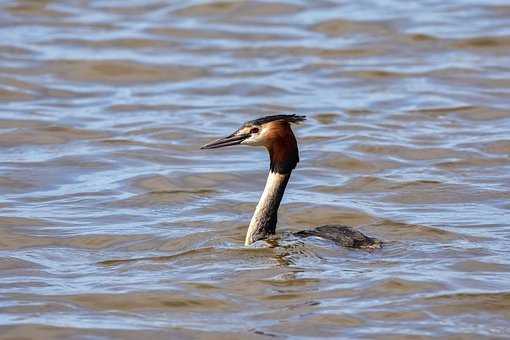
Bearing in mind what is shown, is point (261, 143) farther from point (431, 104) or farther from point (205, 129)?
point (431, 104)

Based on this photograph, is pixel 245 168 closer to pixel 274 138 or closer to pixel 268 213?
pixel 268 213

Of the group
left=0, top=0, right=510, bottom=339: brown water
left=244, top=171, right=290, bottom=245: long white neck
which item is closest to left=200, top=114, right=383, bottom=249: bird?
left=244, top=171, right=290, bottom=245: long white neck

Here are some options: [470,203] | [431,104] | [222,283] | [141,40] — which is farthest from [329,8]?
[222,283]

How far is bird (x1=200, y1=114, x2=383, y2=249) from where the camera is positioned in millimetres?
9066

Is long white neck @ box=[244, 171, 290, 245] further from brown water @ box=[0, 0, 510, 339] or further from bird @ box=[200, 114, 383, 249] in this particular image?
brown water @ box=[0, 0, 510, 339]

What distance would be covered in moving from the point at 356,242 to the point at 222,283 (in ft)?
3.83

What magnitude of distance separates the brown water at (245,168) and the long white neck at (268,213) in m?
0.17

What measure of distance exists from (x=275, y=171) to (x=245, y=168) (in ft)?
8.95

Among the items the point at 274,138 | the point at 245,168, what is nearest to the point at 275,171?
the point at 274,138

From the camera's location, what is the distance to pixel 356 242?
900 cm

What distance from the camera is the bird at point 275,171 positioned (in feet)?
29.7

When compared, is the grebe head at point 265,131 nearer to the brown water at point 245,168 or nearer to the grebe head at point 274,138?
the grebe head at point 274,138

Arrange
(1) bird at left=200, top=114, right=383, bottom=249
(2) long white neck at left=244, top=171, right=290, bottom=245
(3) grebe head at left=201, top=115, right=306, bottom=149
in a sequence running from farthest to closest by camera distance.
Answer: (2) long white neck at left=244, top=171, right=290, bottom=245
(3) grebe head at left=201, top=115, right=306, bottom=149
(1) bird at left=200, top=114, right=383, bottom=249

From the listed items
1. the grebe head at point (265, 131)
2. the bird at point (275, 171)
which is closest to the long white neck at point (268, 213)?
the bird at point (275, 171)
